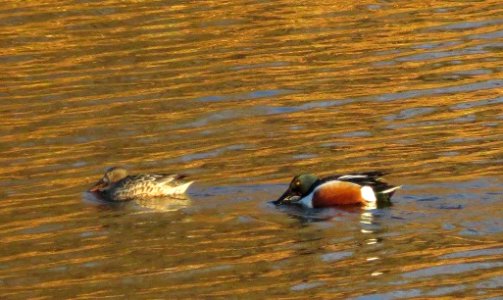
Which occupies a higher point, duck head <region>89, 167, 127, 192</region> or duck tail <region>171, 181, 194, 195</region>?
duck head <region>89, 167, 127, 192</region>

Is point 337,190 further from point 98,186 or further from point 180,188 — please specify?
point 98,186

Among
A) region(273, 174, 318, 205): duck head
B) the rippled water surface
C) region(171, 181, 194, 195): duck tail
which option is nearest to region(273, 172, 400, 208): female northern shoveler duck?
region(273, 174, 318, 205): duck head

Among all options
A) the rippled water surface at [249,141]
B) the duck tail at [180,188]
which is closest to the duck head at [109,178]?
the rippled water surface at [249,141]

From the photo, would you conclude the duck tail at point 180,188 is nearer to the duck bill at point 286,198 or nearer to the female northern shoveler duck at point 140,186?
the female northern shoveler duck at point 140,186

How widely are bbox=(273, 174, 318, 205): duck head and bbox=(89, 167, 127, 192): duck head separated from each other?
1495mm

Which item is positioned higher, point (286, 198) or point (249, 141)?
point (249, 141)

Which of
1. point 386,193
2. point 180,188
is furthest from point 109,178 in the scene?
point 386,193

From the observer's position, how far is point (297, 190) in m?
12.4

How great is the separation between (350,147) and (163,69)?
438 cm

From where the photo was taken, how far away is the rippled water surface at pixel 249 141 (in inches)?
412

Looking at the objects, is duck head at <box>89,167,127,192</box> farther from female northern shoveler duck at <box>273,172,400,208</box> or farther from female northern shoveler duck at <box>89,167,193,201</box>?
female northern shoveler duck at <box>273,172,400,208</box>

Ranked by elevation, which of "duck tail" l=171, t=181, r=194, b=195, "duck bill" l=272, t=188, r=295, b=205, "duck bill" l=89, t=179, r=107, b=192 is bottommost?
"duck bill" l=272, t=188, r=295, b=205

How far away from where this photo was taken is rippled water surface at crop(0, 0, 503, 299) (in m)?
10.5

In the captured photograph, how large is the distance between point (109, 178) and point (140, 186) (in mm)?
393
